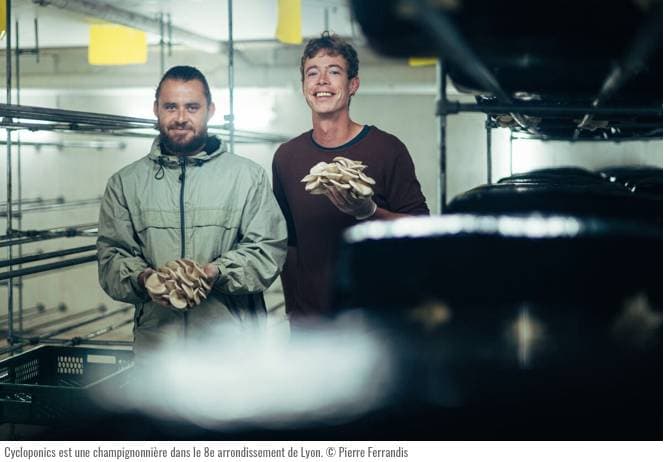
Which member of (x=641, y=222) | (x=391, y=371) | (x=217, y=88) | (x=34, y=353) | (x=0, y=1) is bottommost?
(x=34, y=353)

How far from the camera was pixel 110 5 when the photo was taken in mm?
3814

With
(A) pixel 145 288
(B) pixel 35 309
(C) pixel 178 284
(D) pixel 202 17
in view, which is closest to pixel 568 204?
(C) pixel 178 284

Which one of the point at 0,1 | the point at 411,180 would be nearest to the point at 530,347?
the point at 411,180

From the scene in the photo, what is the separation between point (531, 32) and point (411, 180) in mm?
1258

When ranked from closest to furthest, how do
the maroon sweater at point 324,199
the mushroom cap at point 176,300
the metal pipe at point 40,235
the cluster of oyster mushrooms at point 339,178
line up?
1. the cluster of oyster mushrooms at point 339,178
2. the mushroom cap at point 176,300
3. the maroon sweater at point 324,199
4. the metal pipe at point 40,235

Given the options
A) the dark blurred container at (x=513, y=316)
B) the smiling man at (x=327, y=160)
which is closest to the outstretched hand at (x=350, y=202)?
the smiling man at (x=327, y=160)

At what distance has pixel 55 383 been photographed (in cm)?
258

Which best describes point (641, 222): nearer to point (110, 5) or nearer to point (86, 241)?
point (110, 5)

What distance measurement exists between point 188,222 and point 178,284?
0.87ft

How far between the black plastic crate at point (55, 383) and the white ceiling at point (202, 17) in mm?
1721

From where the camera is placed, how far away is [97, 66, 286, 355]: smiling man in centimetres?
187

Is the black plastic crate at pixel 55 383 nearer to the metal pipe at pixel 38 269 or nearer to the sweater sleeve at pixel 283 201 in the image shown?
the metal pipe at pixel 38 269

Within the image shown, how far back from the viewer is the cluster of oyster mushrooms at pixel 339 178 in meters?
1.51
